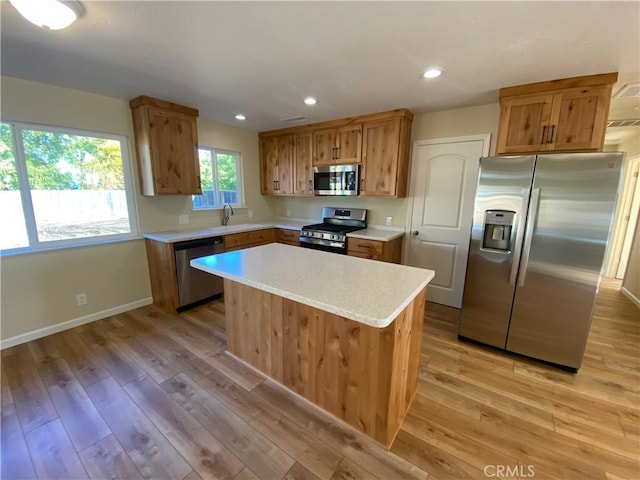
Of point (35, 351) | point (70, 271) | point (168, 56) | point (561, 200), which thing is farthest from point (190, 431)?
point (561, 200)

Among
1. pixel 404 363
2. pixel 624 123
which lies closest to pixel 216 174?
pixel 404 363

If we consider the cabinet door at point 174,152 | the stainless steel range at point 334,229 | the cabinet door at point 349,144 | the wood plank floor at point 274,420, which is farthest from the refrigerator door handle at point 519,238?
the cabinet door at point 174,152

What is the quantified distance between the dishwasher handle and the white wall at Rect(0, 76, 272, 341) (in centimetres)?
62

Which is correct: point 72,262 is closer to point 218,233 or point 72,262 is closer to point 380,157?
point 218,233

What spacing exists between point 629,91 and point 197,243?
4629 mm

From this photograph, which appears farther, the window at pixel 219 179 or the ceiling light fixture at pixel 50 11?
the window at pixel 219 179

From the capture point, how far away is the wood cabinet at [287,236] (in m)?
4.12

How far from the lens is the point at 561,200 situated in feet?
7.00

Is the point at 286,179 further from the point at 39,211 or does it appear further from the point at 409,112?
the point at 39,211

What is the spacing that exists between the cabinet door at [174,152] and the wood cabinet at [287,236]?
134 centimetres

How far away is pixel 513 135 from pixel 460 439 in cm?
253

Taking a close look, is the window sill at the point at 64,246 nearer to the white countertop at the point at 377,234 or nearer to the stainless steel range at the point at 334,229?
the stainless steel range at the point at 334,229

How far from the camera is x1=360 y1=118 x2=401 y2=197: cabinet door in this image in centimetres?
327

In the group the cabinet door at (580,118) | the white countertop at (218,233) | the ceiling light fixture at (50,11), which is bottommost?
the white countertop at (218,233)
